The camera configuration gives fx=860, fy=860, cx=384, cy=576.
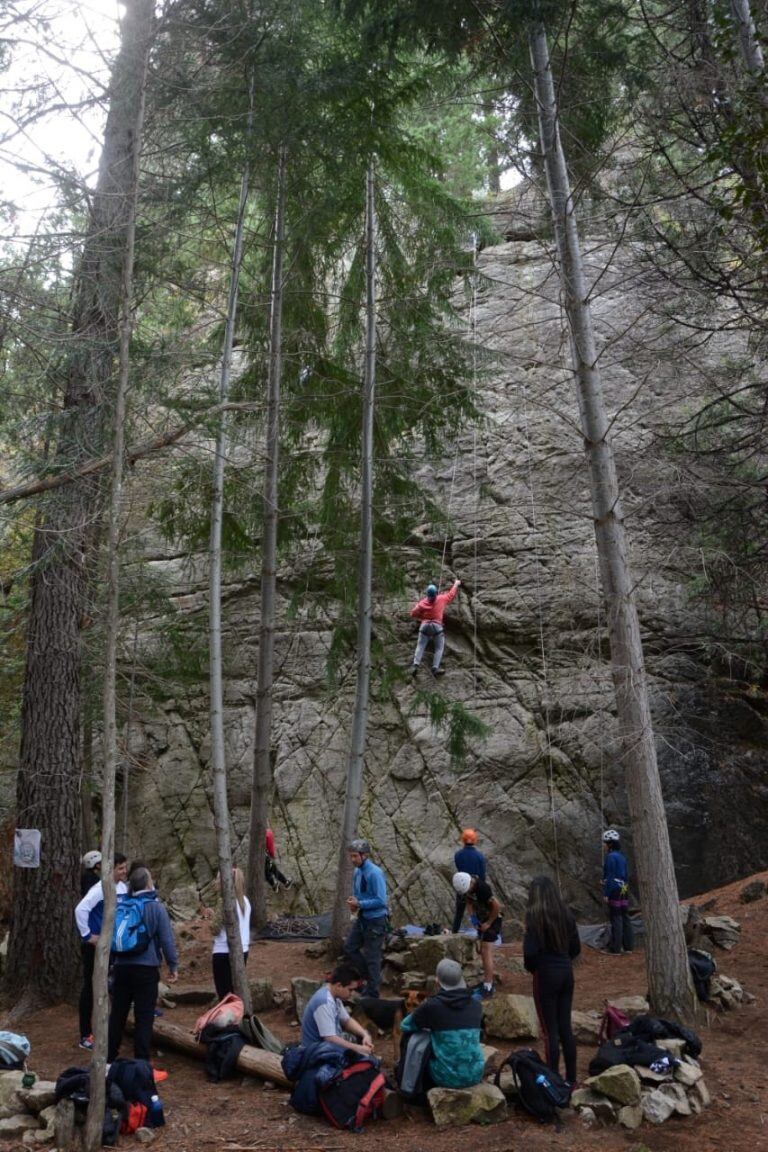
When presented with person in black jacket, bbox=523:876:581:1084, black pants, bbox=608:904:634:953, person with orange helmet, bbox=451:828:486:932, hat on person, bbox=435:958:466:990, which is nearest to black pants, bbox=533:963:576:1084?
person in black jacket, bbox=523:876:581:1084

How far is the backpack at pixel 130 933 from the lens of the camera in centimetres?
661

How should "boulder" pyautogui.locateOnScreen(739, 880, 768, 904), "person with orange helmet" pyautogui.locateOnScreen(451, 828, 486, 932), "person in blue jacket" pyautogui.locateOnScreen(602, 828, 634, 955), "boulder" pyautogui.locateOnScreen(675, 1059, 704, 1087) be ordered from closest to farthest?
"boulder" pyautogui.locateOnScreen(675, 1059, 704, 1087)
"person with orange helmet" pyautogui.locateOnScreen(451, 828, 486, 932)
"person in blue jacket" pyautogui.locateOnScreen(602, 828, 634, 955)
"boulder" pyautogui.locateOnScreen(739, 880, 768, 904)

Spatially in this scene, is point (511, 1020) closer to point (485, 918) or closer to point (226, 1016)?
point (485, 918)

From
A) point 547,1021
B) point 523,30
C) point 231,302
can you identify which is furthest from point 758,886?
point 523,30

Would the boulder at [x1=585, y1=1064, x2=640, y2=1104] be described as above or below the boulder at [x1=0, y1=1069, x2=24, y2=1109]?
below

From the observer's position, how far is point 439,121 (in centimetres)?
2341

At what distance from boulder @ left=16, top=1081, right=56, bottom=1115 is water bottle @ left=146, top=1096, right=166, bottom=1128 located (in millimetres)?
662

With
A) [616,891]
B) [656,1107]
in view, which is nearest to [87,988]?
[656,1107]

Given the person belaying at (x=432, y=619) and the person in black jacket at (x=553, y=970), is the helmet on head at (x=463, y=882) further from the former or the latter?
the person belaying at (x=432, y=619)

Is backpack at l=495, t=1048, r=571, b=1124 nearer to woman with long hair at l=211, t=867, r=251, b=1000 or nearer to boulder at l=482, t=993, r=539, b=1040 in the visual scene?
boulder at l=482, t=993, r=539, b=1040

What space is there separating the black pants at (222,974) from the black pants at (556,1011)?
311cm

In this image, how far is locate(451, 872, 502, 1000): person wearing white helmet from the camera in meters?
9.05

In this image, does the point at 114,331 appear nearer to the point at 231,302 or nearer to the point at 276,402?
the point at 231,302

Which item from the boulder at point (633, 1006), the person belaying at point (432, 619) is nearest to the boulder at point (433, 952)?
the boulder at point (633, 1006)
